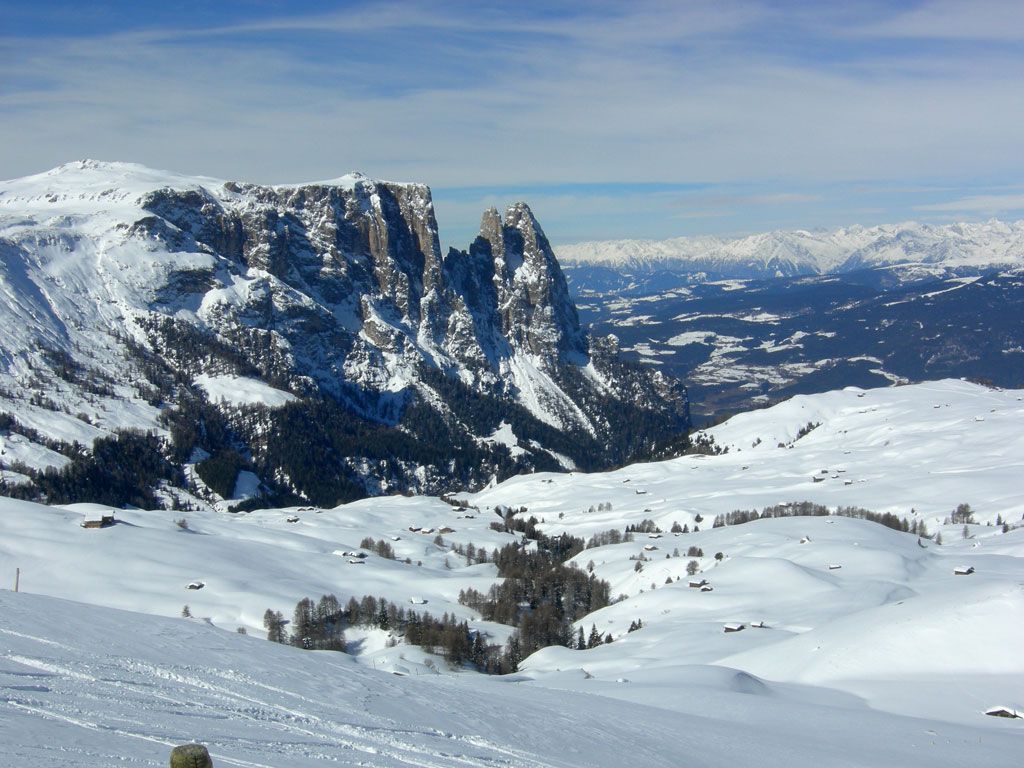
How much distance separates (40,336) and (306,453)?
207 ft

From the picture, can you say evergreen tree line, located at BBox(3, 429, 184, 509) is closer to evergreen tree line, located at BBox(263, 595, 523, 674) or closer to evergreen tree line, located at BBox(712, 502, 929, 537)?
evergreen tree line, located at BBox(263, 595, 523, 674)

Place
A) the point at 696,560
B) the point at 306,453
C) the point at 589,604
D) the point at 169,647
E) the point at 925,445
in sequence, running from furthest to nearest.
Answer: the point at 306,453, the point at 925,445, the point at 696,560, the point at 589,604, the point at 169,647

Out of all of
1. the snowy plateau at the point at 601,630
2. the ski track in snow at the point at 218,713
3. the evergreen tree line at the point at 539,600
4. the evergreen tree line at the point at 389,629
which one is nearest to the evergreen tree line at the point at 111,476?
the snowy plateau at the point at 601,630

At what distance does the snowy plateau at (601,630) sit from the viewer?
22.5 metres

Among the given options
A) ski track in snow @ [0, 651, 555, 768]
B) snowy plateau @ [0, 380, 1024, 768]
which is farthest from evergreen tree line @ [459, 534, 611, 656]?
ski track in snow @ [0, 651, 555, 768]

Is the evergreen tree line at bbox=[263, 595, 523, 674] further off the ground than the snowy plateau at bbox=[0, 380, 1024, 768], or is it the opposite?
the snowy plateau at bbox=[0, 380, 1024, 768]

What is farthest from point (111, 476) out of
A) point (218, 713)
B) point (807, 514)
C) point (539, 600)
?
point (218, 713)

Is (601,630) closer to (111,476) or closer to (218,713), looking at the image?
(218,713)

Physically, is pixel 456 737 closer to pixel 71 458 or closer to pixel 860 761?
pixel 860 761

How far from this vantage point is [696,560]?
9456 centimetres

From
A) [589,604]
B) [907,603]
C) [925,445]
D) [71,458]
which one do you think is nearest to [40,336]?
[71,458]

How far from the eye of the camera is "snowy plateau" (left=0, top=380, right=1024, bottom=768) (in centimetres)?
2247

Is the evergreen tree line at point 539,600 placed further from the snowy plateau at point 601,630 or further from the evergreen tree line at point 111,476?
the evergreen tree line at point 111,476

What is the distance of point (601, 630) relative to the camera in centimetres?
7688
